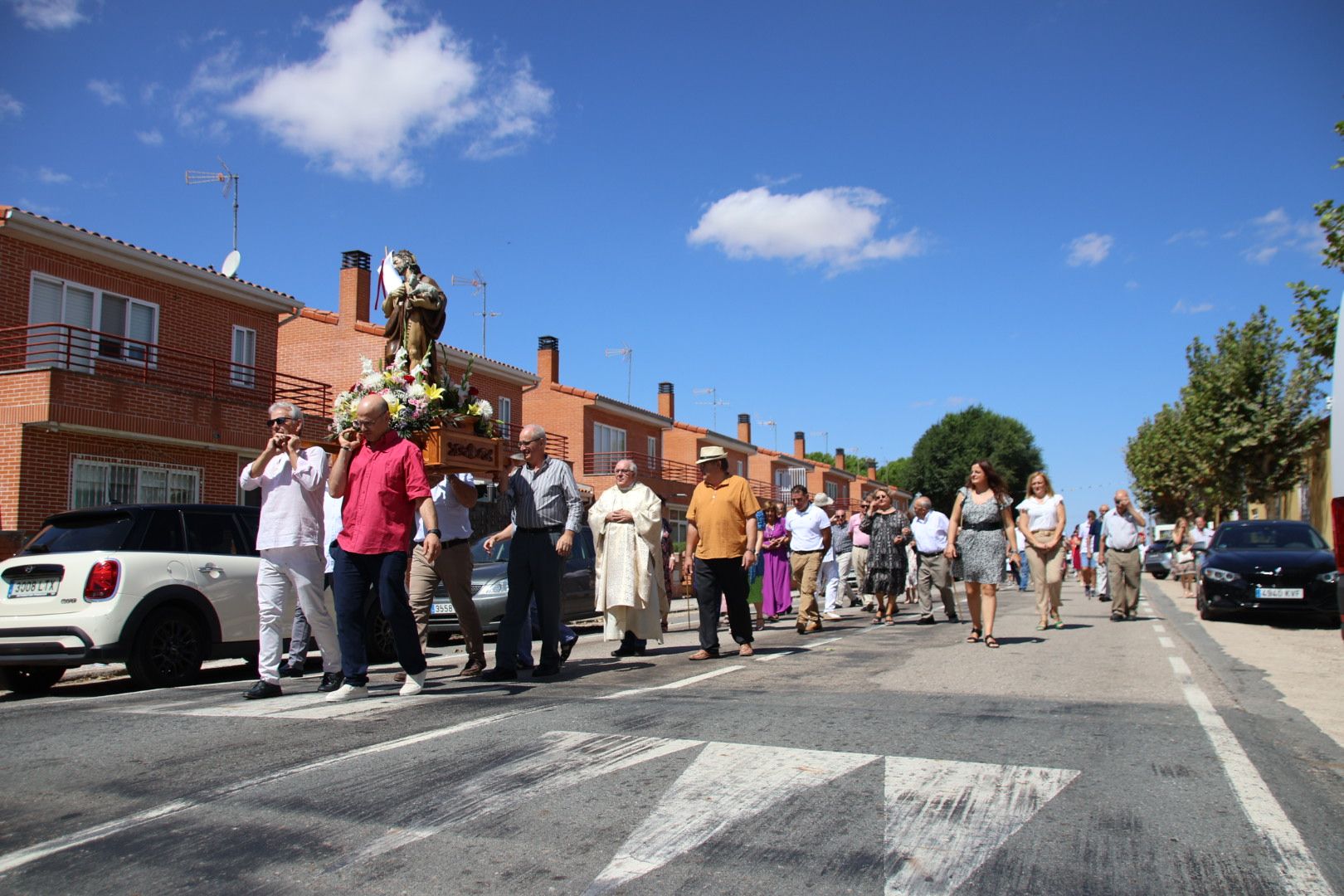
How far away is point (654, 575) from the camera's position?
8797mm

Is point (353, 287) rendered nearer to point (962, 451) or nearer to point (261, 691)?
point (261, 691)

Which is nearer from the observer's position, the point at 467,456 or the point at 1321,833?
the point at 1321,833

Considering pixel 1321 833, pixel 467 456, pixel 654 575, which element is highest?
pixel 467 456

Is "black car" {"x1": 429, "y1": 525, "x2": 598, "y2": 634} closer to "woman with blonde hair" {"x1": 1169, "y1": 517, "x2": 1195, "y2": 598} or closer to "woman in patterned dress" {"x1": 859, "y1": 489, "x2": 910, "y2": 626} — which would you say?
"woman in patterned dress" {"x1": 859, "y1": 489, "x2": 910, "y2": 626}

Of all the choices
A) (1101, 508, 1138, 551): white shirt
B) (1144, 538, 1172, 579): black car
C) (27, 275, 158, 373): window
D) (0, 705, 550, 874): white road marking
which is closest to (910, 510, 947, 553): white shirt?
(1101, 508, 1138, 551): white shirt

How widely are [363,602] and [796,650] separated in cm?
458

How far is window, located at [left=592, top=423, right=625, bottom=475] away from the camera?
139 ft

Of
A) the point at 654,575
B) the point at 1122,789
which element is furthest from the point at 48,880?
the point at 654,575

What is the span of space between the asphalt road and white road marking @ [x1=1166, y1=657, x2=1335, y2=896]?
17 millimetres

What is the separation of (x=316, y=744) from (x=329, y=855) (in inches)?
68.4

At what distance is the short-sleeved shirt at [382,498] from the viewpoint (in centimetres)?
624

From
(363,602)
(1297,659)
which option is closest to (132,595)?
(363,602)

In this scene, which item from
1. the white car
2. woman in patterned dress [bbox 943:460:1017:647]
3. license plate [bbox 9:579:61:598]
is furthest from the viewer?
woman in patterned dress [bbox 943:460:1017:647]

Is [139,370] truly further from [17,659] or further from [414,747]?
[414,747]
